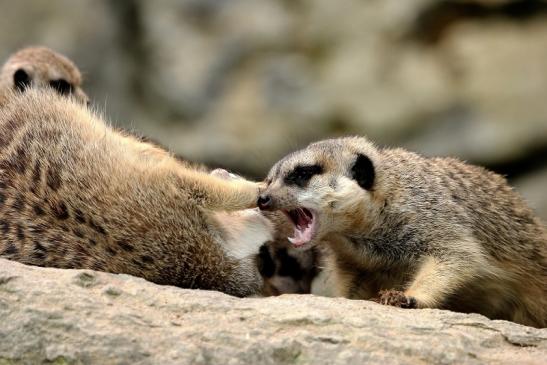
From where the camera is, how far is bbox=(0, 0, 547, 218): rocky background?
34.0 feet

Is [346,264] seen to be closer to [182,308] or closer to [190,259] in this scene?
[190,259]

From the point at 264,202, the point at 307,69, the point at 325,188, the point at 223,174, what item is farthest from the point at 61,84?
the point at 307,69

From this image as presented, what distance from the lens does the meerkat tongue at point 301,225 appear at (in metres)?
4.33

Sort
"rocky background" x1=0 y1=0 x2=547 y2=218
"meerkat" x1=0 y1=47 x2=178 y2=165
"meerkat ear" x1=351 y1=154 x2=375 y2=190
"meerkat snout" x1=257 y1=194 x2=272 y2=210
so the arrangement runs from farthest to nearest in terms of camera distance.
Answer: "rocky background" x1=0 y1=0 x2=547 y2=218 → "meerkat" x1=0 y1=47 x2=178 y2=165 → "meerkat ear" x1=351 y1=154 x2=375 y2=190 → "meerkat snout" x1=257 y1=194 x2=272 y2=210

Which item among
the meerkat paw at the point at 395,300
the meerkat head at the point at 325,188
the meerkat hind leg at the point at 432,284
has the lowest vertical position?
the meerkat paw at the point at 395,300

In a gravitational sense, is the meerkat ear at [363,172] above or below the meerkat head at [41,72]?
below

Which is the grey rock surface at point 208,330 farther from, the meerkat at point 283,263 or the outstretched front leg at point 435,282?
the meerkat at point 283,263

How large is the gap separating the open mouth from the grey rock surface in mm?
781

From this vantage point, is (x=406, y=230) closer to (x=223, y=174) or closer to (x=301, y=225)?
(x=301, y=225)

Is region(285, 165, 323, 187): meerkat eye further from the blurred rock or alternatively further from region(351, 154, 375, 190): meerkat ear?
the blurred rock

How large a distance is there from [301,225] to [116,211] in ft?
3.38

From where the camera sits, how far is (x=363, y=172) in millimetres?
4672

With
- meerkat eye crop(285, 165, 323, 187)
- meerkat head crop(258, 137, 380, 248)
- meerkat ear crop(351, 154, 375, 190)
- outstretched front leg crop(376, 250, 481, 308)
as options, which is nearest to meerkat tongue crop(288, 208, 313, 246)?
meerkat head crop(258, 137, 380, 248)

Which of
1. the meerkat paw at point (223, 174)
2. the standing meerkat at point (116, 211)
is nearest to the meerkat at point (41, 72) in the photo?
the meerkat paw at point (223, 174)
